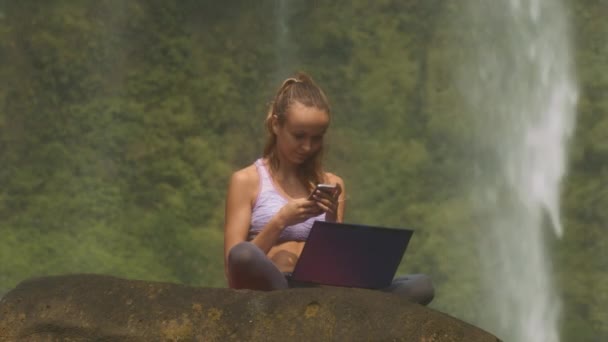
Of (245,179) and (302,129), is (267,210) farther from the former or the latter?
(302,129)

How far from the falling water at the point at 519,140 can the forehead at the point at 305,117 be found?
754cm

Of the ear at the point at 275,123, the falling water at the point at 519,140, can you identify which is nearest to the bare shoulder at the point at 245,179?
the ear at the point at 275,123

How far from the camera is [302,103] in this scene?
349cm

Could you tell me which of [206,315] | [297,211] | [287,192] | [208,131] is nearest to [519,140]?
[208,131]

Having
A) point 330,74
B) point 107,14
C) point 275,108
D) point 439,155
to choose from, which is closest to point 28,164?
point 107,14

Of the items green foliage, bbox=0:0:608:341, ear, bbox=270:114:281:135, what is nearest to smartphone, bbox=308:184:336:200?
ear, bbox=270:114:281:135

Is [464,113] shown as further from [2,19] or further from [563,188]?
[2,19]

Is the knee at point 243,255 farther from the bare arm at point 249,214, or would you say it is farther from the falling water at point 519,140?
the falling water at point 519,140

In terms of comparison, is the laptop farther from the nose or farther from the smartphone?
the nose

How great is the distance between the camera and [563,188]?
36.4 ft

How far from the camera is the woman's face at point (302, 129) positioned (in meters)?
3.46

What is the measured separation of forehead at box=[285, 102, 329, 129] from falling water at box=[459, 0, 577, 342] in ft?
24.7

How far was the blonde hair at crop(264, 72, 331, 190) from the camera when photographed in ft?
11.5

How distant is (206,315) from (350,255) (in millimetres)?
485
